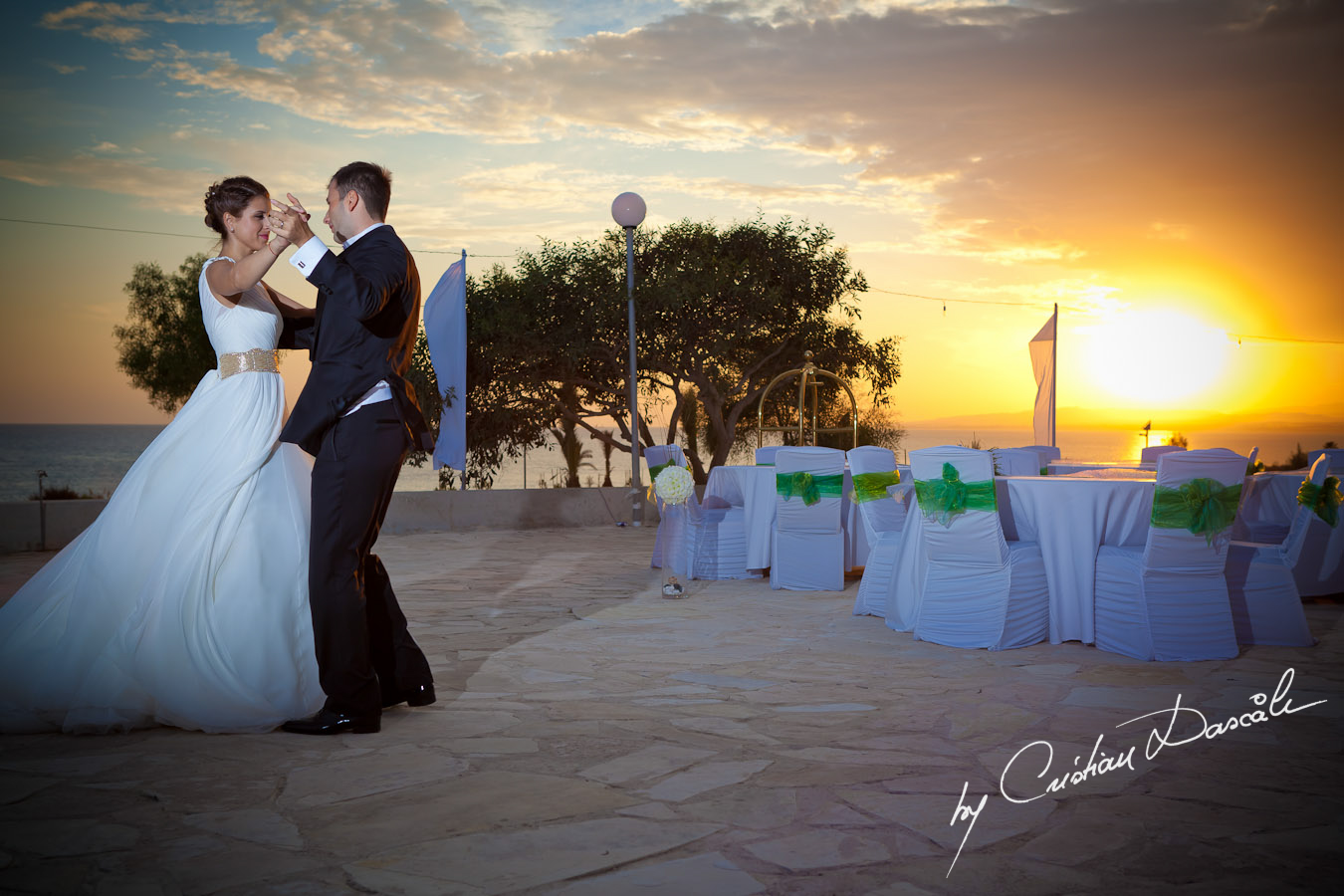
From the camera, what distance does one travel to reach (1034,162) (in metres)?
14.6

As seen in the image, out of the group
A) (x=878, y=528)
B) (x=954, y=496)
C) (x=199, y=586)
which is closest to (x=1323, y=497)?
(x=878, y=528)

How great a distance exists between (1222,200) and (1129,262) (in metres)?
2.66

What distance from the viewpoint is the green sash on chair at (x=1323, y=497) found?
6441 millimetres

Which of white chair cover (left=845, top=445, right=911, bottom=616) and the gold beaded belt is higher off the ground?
the gold beaded belt

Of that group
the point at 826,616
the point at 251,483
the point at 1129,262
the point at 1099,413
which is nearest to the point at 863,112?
the point at 1129,262

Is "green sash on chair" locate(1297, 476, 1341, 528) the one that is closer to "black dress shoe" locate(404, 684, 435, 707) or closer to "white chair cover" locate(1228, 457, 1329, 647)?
"white chair cover" locate(1228, 457, 1329, 647)

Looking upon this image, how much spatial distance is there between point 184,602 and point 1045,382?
12.4 meters

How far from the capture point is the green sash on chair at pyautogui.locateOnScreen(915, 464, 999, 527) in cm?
509

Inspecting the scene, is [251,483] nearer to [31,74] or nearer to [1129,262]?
[31,74]

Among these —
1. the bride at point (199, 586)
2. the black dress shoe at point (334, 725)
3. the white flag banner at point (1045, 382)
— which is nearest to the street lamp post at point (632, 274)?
the white flag banner at point (1045, 382)

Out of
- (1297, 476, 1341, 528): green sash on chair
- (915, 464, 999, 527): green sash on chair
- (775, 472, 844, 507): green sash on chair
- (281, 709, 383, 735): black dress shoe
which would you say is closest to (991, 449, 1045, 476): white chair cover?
(775, 472, 844, 507): green sash on chair

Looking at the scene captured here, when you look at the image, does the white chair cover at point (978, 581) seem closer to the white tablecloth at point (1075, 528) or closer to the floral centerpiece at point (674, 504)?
the white tablecloth at point (1075, 528)

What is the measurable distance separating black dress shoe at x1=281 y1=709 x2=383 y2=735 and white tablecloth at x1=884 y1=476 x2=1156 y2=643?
10.9 feet

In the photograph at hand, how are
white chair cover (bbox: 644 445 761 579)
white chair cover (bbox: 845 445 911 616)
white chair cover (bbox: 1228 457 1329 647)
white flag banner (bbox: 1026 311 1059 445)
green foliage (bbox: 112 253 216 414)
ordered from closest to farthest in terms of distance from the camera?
white chair cover (bbox: 1228 457 1329 647), white chair cover (bbox: 845 445 911 616), white chair cover (bbox: 644 445 761 579), white flag banner (bbox: 1026 311 1059 445), green foliage (bbox: 112 253 216 414)
